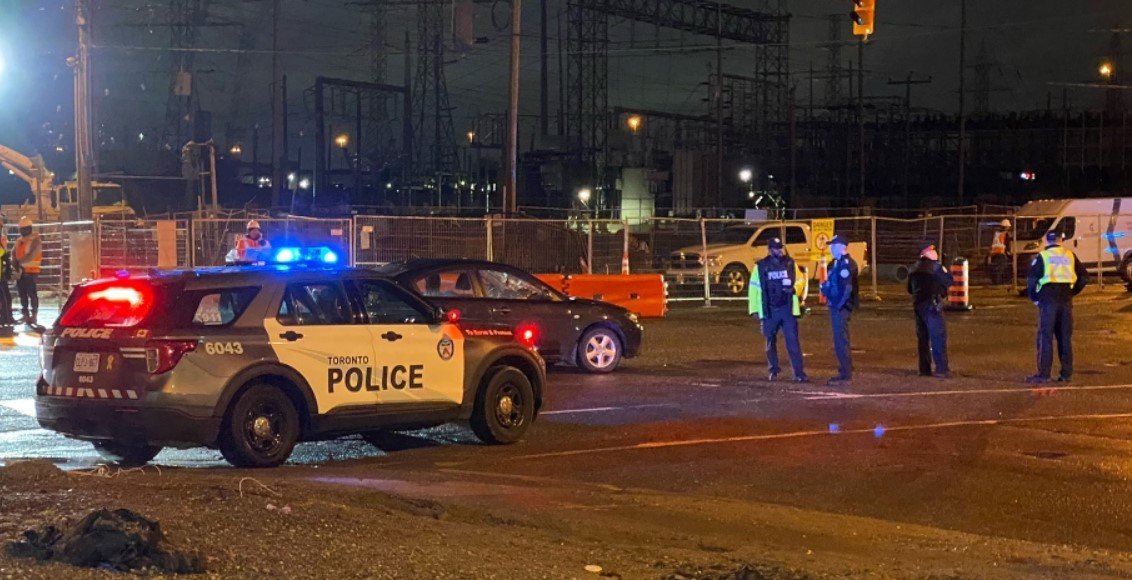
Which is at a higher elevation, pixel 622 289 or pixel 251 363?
pixel 622 289

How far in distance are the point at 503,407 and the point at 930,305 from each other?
21.3ft

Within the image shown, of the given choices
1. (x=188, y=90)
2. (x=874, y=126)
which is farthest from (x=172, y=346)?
(x=874, y=126)

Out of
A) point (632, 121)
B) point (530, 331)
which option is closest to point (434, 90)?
point (632, 121)

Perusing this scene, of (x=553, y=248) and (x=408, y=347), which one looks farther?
(x=553, y=248)

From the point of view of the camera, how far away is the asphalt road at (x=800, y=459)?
7.65 m

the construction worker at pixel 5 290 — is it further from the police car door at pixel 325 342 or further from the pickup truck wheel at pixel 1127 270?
the pickup truck wheel at pixel 1127 270

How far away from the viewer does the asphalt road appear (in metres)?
7.65

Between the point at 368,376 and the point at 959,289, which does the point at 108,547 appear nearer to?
the point at 368,376

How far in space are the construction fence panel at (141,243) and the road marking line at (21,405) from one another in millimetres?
14010

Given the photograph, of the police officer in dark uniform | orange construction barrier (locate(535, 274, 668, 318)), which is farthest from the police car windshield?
the police officer in dark uniform

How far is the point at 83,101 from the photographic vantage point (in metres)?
27.4

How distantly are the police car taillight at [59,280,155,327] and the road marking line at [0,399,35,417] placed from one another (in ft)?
10.7

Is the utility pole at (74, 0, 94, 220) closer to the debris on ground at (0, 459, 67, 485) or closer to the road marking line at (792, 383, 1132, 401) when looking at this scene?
the road marking line at (792, 383, 1132, 401)

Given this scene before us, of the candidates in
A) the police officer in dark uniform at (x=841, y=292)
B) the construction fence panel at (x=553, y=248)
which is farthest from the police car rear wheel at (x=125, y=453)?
the construction fence panel at (x=553, y=248)
